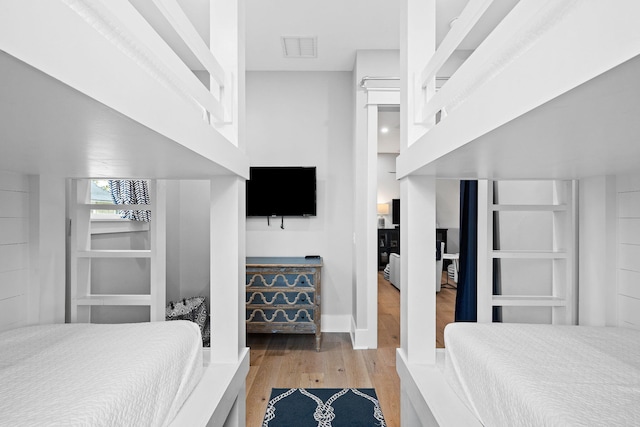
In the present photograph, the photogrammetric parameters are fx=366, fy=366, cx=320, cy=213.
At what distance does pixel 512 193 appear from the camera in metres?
2.21

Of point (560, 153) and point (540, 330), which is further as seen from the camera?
point (540, 330)

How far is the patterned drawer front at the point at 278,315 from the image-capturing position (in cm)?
306

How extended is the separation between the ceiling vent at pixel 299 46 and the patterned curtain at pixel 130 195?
65.6 inches

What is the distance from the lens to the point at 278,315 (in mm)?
3064

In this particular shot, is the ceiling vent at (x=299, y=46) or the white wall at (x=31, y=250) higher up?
the ceiling vent at (x=299, y=46)

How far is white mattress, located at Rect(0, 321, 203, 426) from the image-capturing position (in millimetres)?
671

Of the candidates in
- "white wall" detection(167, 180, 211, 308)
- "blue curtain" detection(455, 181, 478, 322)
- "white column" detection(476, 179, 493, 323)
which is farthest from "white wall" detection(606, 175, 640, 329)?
"white wall" detection(167, 180, 211, 308)

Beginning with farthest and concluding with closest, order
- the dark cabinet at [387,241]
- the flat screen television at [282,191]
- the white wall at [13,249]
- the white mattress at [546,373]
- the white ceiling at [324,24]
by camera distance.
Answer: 1. the dark cabinet at [387,241]
2. the flat screen television at [282,191]
3. the white ceiling at [324,24]
4. the white wall at [13,249]
5. the white mattress at [546,373]

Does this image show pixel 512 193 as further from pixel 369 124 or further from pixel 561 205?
pixel 369 124

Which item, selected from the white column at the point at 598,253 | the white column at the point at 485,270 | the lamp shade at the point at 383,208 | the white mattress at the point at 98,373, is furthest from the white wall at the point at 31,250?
the lamp shade at the point at 383,208

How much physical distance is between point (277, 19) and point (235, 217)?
6.64 feet

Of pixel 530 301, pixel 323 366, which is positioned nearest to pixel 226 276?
pixel 530 301

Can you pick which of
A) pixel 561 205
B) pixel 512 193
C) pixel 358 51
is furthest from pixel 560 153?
pixel 358 51

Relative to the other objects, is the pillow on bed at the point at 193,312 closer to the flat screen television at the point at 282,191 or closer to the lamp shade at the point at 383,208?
the flat screen television at the point at 282,191
